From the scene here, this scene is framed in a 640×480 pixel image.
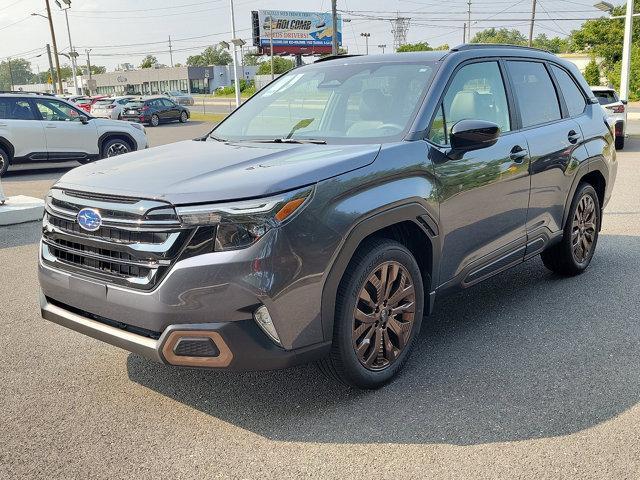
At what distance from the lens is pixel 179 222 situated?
9.78 feet

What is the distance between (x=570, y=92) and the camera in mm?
5586

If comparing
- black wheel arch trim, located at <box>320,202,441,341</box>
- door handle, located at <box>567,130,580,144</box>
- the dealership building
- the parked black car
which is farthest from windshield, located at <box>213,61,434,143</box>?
the dealership building

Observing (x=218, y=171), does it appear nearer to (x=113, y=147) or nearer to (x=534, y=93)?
(x=534, y=93)

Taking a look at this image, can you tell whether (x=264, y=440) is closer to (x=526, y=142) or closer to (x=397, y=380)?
(x=397, y=380)

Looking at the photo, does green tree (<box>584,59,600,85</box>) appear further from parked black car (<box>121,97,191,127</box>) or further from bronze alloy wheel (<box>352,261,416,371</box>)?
bronze alloy wheel (<box>352,261,416,371</box>)

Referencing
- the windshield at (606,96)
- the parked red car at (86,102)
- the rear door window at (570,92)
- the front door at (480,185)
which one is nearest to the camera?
the front door at (480,185)

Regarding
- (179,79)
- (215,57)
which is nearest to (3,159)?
(179,79)

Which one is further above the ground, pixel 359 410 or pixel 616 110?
pixel 616 110

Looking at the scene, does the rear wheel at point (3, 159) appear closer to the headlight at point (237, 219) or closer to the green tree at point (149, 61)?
the headlight at point (237, 219)

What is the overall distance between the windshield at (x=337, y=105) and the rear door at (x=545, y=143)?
3.44 feet

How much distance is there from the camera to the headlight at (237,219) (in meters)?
2.96

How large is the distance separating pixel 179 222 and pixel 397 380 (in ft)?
5.41

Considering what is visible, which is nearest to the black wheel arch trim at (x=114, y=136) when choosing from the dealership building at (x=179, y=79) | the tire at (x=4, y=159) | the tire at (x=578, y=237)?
the tire at (x=4, y=159)

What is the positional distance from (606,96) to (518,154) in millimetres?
13829
